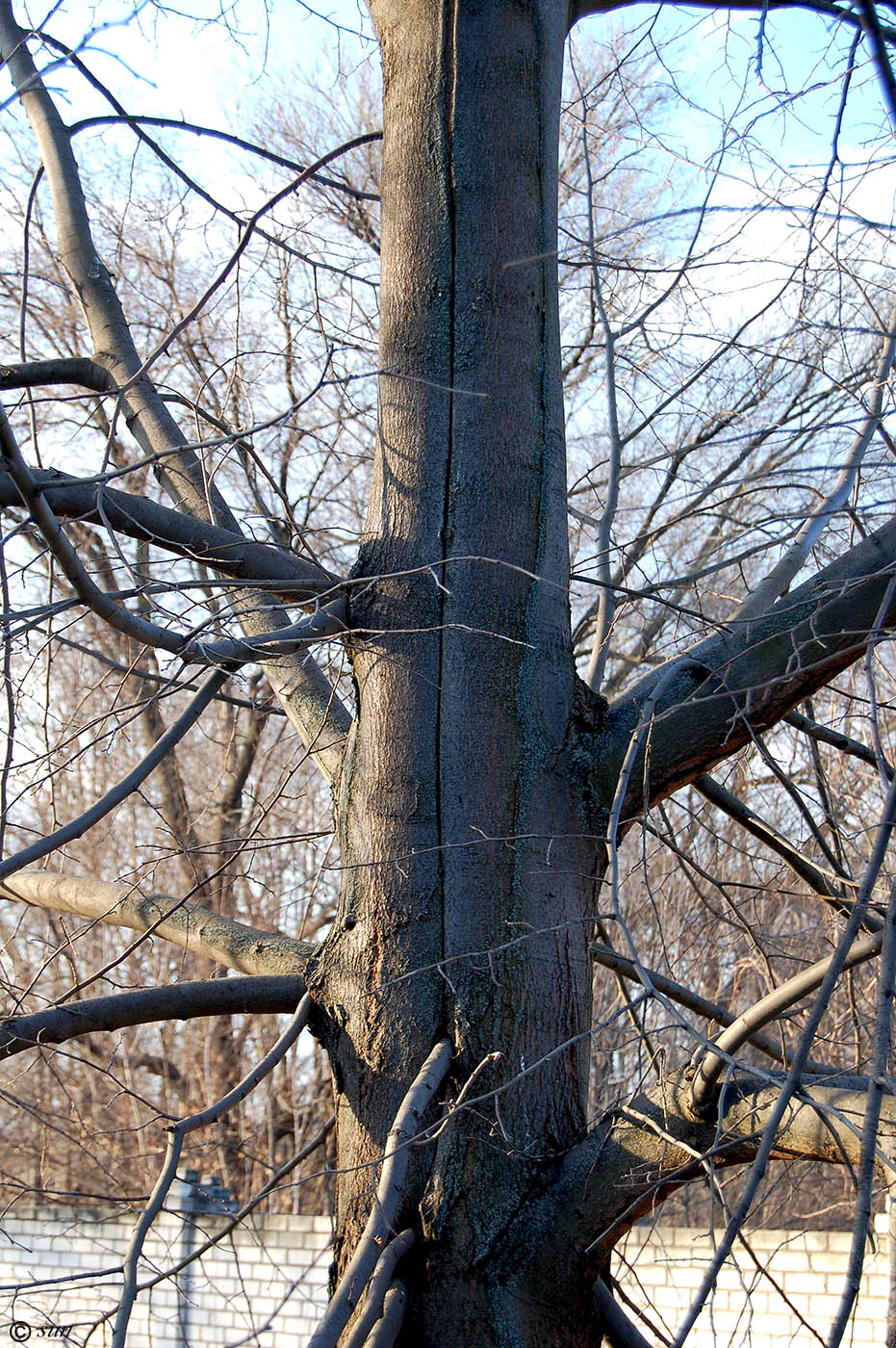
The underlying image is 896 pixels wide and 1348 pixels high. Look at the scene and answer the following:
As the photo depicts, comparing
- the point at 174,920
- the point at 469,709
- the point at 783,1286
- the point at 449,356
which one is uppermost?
the point at 449,356

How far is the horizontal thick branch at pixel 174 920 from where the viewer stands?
98.0 inches

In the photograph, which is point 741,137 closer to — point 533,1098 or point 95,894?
A: point 533,1098

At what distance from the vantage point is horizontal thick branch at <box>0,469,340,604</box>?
84.4 inches

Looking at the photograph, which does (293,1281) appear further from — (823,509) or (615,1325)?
(823,509)

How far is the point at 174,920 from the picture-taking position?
271 cm

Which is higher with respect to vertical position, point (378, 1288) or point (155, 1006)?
point (155, 1006)

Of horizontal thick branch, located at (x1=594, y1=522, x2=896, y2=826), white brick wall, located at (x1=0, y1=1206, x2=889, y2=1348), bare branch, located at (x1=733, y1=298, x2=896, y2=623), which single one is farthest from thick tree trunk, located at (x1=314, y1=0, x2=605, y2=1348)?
white brick wall, located at (x1=0, y1=1206, x2=889, y2=1348)

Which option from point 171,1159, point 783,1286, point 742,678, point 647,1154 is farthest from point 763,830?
point 783,1286

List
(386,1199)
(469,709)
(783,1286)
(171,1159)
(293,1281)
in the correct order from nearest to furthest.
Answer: (386,1199) → (171,1159) → (469,709) → (783,1286) → (293,1281)

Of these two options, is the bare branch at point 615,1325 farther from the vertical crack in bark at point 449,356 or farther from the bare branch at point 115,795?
the bare branch at point 115,795

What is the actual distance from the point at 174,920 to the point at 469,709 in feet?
3.15

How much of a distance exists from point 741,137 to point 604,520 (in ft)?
2.69

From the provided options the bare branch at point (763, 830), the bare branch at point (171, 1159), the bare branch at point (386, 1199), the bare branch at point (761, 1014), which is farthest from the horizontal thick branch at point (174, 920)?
the bare branch at point (763, 830)

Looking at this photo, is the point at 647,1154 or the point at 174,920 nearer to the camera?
the point at 647,1154
